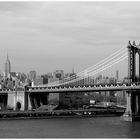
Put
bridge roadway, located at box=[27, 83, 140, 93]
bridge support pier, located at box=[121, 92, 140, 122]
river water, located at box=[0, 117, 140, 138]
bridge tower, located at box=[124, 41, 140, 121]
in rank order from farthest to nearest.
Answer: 1. bridge roadway, located at box=[27, 83, 140, 93]
2. bridge tower, located at box=[124, 41, 140, 121]
3. bridge support pier, located at box=[121, 92, 140, 122]
4. river water, located at box=[0, 117, 140, 138]

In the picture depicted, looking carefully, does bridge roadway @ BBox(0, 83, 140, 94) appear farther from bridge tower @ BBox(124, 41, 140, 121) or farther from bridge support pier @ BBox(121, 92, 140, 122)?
bridge support pier @ BBox(121, 92, 140, 122)

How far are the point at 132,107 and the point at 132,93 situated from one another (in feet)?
5.44

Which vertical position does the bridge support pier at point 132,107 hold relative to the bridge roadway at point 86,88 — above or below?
below

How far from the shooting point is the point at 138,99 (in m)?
58.5

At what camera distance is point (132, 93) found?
57.4 meters

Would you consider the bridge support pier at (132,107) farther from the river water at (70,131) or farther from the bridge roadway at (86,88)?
the river water at (70,131)

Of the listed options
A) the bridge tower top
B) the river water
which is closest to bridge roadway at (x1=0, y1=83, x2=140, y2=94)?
the bridge tower top

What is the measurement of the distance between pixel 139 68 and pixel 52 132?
19.7 m

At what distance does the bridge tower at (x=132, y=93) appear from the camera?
184ft

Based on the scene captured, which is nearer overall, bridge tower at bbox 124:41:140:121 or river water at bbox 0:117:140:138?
river water at bbox 0:117:140:138

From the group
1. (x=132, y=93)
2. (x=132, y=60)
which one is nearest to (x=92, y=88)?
(x=132, y=93)

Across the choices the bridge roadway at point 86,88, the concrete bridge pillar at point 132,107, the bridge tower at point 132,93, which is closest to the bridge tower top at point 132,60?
the bridge tower at point 132,93

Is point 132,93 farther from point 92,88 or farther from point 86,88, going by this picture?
point 86,88

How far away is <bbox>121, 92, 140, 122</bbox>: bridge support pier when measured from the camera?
5559 centimetres
